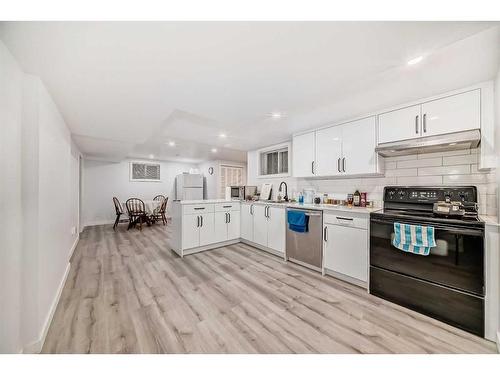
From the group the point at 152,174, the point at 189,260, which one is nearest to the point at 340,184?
the point at 189,260

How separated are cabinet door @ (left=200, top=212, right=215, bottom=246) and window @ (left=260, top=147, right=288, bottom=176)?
5.44 ft

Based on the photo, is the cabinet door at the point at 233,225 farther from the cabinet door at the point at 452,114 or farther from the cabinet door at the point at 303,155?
the cabinet door at the point at 452,114

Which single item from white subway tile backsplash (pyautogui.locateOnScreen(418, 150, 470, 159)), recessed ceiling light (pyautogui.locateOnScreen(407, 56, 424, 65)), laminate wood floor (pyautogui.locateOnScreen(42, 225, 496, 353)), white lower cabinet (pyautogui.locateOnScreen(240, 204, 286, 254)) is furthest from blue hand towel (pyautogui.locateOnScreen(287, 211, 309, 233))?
recessed ceiling light (pyautogui.locateOnScreen(407, 56, 424, 65))

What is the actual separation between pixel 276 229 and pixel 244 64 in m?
2.49

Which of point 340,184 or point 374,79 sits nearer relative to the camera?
point 374,79

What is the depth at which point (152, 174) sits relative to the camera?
7.09 m

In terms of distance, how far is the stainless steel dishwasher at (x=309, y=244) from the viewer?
2.59 metres

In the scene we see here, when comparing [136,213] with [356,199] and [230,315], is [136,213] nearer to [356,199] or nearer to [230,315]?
[230,315]

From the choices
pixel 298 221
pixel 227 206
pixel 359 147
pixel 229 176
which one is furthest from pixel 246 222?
pixel 229 176

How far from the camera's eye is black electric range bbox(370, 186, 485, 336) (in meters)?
1.53

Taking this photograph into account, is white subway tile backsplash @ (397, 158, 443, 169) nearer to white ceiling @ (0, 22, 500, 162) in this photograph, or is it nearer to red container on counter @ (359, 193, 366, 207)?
red container on counter @ (359, 193, 366, 207)

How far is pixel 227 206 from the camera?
380 cm
